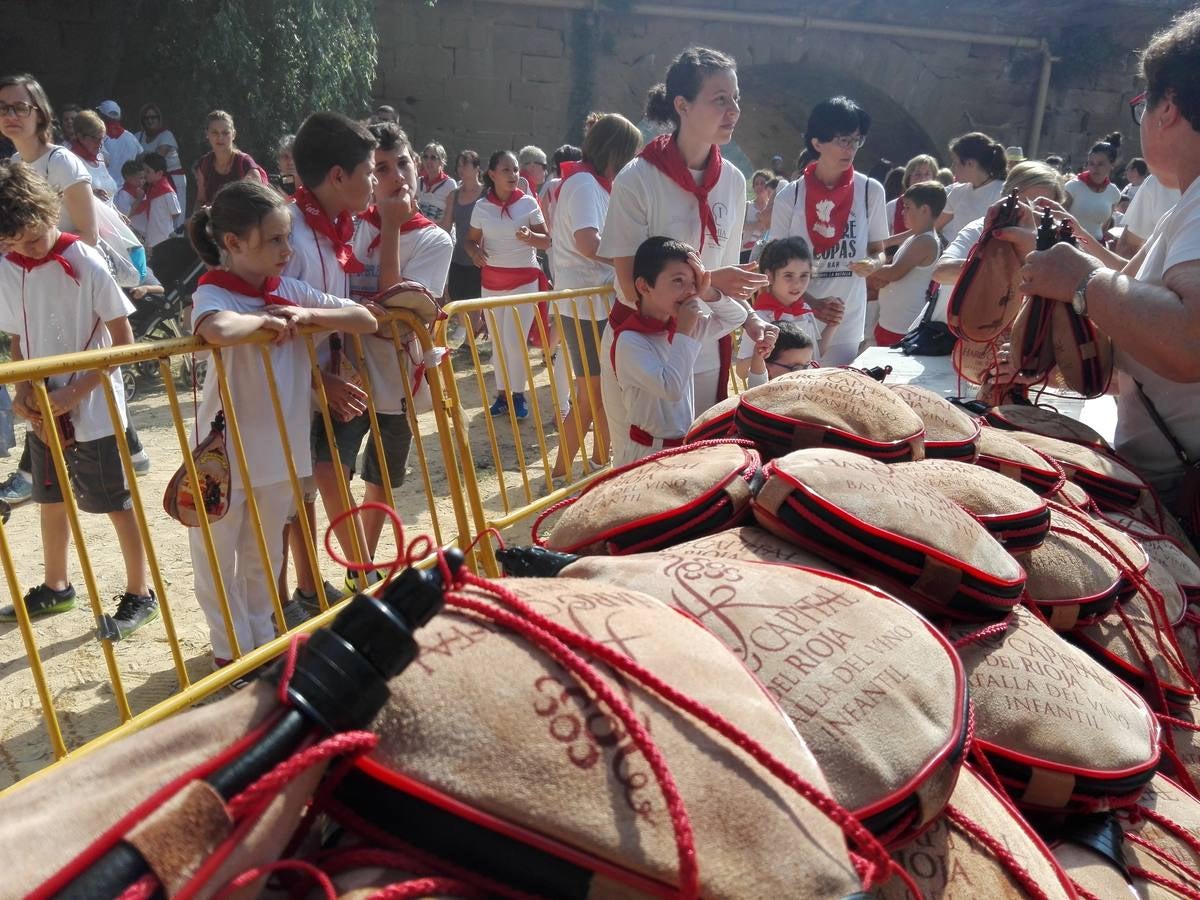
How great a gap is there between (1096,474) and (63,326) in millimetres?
3580

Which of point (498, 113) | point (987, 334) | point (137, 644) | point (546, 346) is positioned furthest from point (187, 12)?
point (987, 334)

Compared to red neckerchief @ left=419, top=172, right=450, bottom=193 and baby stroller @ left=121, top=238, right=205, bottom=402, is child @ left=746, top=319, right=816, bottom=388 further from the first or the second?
red neckerchief @ left=419, top=172, right=450, bottom=193

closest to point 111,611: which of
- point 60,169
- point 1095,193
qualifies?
point 60,169

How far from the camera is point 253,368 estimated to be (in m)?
2.96

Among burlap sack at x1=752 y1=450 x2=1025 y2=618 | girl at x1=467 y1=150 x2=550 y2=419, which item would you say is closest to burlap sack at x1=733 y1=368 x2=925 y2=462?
burlap sack at x1=752 y1=450 x2=1025 y2=618

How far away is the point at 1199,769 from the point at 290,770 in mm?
1840

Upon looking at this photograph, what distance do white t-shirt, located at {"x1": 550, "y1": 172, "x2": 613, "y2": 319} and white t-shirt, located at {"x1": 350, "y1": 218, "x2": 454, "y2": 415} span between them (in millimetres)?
1294

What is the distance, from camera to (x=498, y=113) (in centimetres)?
1645

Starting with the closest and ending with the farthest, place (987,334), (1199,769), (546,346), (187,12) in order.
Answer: (1199,769)
(987,334)
(546,346)
(187,12)

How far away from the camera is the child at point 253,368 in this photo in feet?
Answer: 9.49

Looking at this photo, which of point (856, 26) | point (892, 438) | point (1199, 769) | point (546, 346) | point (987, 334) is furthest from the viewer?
point (856, 26)

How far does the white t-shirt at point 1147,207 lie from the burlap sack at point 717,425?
2.76m

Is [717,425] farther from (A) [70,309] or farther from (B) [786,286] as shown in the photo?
(A) [70,309]

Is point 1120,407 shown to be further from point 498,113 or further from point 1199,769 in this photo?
point 498,113
